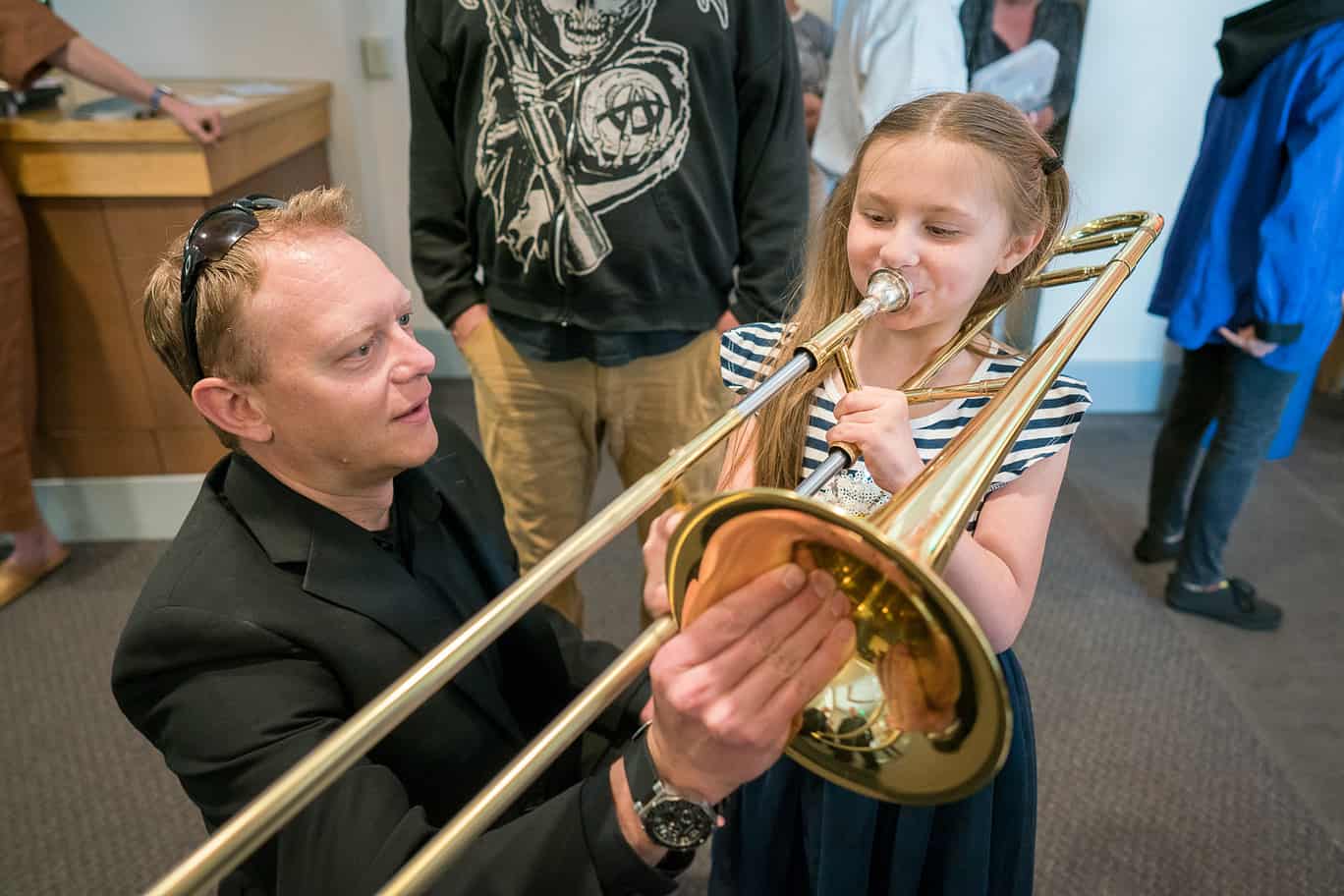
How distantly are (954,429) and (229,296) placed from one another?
783 millimetres

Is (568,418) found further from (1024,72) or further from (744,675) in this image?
(1024,72)

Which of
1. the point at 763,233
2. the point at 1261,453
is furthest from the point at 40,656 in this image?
the point at 1261,453

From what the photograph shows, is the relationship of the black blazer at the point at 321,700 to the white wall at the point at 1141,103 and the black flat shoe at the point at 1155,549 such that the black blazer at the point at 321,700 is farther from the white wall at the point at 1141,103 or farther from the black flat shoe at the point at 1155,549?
the white wall at the point at 1141,103

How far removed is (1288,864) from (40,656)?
283cm

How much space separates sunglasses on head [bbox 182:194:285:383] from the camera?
2.78 ft

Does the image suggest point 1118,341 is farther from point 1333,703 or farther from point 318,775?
point 318,775

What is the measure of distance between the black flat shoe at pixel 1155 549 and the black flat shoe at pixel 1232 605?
0.19m

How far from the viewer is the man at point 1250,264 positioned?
5.81ft

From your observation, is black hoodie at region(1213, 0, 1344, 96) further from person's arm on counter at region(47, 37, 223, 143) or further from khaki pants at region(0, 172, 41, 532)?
khaki pants at region(0, 172, 41, 532)

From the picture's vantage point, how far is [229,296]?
84cm

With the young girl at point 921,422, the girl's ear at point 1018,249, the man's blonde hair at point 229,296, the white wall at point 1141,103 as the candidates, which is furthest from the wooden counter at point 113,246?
the white wall at point 1141,103

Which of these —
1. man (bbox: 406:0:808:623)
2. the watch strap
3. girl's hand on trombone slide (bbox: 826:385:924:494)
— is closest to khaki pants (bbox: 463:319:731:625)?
man (bbox: 406:0:808:623)

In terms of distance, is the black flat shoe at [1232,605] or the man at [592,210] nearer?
the man at [592,210]

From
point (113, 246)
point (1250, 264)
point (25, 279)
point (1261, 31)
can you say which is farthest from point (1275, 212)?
point (25, 279)
